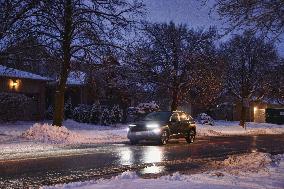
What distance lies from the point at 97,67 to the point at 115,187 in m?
18.0

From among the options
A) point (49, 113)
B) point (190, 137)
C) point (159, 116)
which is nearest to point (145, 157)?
point (159, 116)

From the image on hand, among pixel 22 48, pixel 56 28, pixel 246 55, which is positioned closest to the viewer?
pixel 22 48

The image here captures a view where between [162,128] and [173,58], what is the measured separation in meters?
18.2

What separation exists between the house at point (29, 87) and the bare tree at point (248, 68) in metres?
20.3

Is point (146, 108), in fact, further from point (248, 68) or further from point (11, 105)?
point (248, 68)

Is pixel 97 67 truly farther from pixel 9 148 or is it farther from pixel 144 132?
pixel 9 148

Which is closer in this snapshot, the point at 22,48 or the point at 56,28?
the point at 22,48

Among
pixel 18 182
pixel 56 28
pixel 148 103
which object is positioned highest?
pixel 56 28

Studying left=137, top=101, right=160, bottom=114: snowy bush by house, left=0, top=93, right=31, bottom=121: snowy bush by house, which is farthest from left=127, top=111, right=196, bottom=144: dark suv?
left=137, top=101, right=160, bottom=114: snowy bush by house

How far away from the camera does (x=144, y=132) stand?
24812 mm

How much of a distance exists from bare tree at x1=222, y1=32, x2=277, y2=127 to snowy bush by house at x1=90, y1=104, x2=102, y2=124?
1747cm

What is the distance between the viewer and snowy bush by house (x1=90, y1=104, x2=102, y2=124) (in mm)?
39759

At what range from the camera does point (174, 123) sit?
85.3 ft

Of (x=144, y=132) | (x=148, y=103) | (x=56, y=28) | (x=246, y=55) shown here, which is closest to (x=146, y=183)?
(x=144, y=132)
